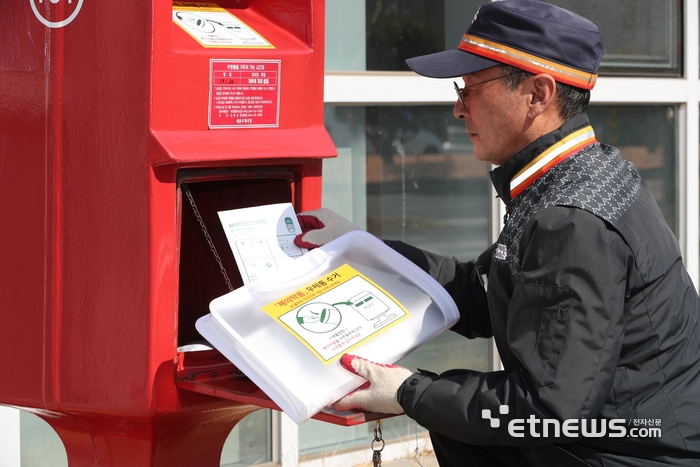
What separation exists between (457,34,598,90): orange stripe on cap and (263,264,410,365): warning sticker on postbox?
1.79 feet

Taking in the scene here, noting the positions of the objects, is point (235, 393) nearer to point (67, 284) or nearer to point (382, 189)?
point (67, 284)

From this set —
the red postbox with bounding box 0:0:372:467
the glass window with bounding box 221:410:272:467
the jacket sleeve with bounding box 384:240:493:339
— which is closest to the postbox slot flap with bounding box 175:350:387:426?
the red postbox with bounding box 0:0:372:467

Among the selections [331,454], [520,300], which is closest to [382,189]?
[331,454]

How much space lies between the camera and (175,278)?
6.23 feet

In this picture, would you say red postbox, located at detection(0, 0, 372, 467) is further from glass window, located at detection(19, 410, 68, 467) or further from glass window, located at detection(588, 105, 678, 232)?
glass window, located at detection(588, 105, 678, 232)

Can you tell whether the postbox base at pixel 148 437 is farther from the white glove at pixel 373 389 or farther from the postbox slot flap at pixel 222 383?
the white glove at pixel 373 389

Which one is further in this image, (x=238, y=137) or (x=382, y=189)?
(x=382, y=189)

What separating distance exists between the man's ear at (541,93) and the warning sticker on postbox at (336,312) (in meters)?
0.50

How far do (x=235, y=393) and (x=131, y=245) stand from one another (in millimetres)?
365

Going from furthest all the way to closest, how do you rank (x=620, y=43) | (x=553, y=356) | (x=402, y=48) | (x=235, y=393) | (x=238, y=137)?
(x=620, y=43), (x=402, y=48), (x=238, y=137), (x=235, y=393), (x=553, y=356)

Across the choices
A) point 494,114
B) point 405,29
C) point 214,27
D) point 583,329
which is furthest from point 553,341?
point 405,29

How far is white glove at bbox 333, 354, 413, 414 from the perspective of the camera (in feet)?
5.82

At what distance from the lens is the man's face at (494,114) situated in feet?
6.38

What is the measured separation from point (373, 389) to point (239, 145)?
0.58 metres
